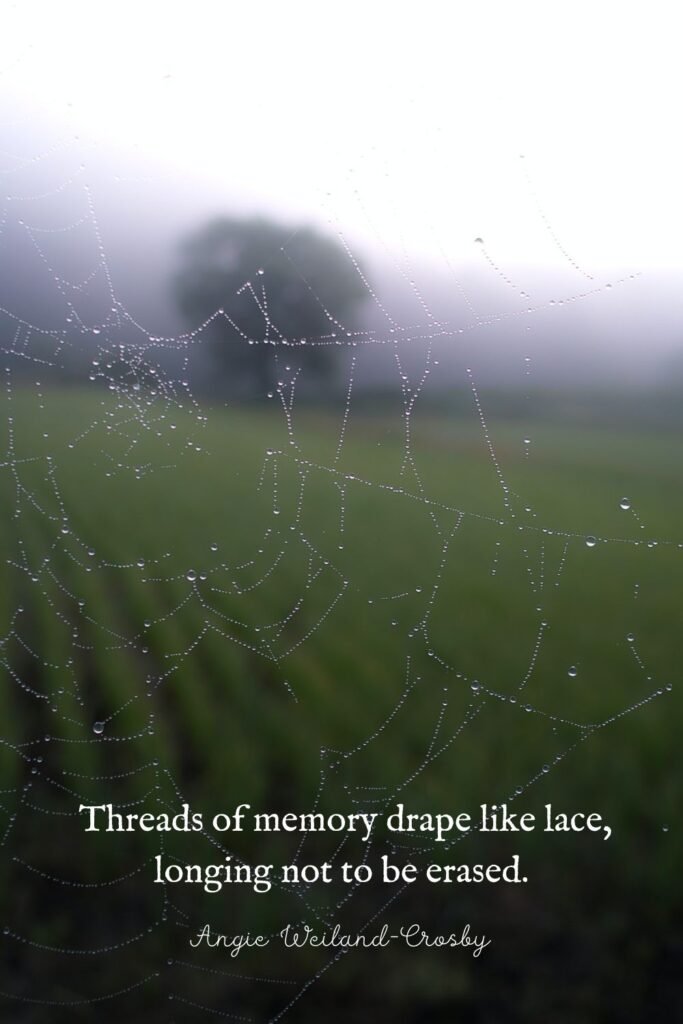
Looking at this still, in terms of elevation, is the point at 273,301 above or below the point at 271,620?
above

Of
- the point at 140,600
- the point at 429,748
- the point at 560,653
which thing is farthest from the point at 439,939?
the point at 140,600
